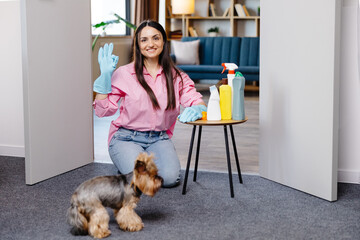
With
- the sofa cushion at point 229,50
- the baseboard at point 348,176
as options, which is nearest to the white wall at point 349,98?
the baseboard at point 348,176

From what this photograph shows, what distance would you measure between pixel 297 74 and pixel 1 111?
6.71 ft

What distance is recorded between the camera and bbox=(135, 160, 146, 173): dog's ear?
2.05 metres

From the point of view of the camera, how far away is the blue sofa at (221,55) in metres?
7.61

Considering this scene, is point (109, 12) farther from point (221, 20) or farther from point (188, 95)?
point (188, 95)

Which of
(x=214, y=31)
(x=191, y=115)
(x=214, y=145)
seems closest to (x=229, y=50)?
(x=214, y=31)

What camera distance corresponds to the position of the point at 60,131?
3129 millimetres

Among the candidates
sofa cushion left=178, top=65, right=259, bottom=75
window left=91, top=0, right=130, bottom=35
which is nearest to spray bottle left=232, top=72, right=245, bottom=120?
sofa cushion left=178, top=65, right=259, bottom=75

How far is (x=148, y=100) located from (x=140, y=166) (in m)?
0.83

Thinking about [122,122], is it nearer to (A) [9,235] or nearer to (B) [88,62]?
(B) [88,62]

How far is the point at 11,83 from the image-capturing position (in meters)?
3.56

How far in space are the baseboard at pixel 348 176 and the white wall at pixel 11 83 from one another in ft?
6.73

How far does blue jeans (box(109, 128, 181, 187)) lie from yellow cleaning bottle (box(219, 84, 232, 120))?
425 millimetres

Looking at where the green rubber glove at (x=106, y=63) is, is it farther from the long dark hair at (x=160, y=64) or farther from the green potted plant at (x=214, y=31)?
the green potted plant at (x=214, y=31)

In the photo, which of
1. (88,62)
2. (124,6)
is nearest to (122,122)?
(88,62)
